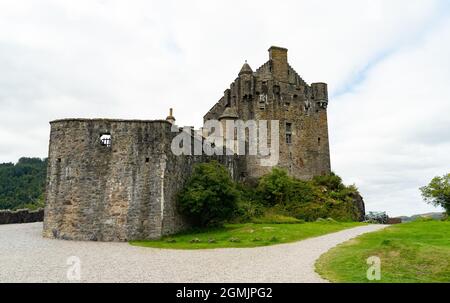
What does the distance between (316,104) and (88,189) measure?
104ft

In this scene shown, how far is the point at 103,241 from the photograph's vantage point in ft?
73.7

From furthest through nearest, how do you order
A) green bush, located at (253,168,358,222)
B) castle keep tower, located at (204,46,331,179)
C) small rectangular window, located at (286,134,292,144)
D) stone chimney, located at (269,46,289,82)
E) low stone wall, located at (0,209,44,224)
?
stone chimney, located at (269,46,289,82) → small rectangular window, located at (286,134,292,144) → castle keep tower, located at (204,46,331,179) → green bush, located at (253,168,358,222) → low stone wall, located at (0,209,44,224)

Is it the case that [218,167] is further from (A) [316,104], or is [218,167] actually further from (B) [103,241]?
(A) [316,104]

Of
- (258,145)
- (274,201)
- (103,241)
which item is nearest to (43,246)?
(103,241)

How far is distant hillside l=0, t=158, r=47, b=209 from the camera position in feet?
234

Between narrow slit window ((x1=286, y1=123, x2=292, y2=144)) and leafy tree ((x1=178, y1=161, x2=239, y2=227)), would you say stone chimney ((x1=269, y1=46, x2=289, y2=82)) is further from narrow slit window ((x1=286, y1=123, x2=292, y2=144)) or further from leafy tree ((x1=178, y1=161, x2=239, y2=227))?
leafy tree ((x1=178, y1=161, x2=239, y2=227))

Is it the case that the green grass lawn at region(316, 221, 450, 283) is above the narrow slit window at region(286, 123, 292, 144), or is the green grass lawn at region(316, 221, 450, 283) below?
below

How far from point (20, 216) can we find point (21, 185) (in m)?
54.5

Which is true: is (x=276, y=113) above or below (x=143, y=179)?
above

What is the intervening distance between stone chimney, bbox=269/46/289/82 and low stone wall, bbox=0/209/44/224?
94.9 ft

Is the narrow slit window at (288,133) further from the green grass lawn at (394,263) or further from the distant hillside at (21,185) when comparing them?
the distant hillside at (21,185)

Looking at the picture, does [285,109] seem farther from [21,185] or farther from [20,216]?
[21,185]

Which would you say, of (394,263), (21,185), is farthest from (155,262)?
(21,185)

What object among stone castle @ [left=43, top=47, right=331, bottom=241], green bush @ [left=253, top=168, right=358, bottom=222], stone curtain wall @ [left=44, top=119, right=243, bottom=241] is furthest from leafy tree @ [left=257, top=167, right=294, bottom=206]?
stone curtain wall @ [left=44, top=119, right=243, bottom=241]
